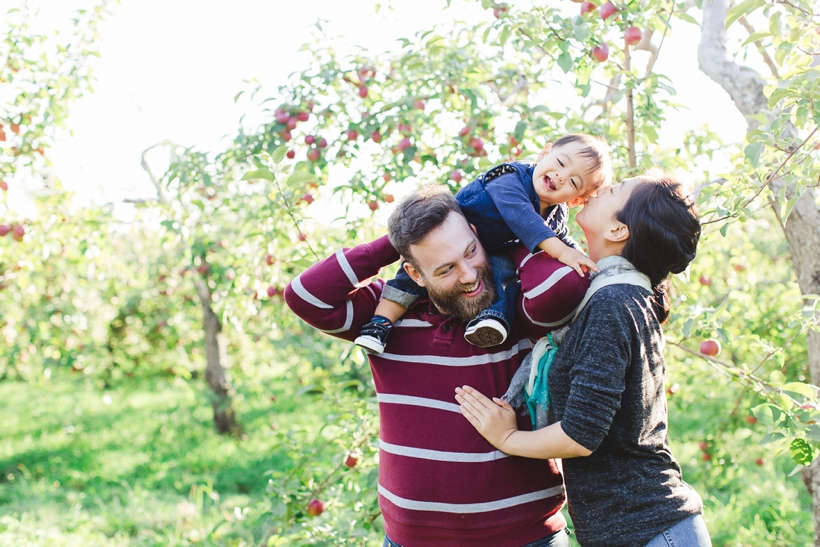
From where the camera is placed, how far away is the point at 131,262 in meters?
6.45

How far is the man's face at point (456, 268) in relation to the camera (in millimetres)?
1445

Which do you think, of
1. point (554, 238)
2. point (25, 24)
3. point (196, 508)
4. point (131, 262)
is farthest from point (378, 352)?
point (131, 262)

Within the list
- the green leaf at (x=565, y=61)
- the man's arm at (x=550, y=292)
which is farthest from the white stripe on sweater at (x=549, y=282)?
the green leaf at (x=565, y=61)

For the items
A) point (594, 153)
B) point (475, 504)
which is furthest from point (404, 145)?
point (475, 504)

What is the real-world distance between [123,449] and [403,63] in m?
4.37

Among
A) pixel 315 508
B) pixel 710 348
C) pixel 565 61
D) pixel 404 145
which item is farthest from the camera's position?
pixel 404 145

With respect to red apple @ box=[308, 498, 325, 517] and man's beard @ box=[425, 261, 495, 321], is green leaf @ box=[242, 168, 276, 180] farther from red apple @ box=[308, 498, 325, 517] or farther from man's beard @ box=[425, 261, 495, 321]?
red apple @ box=[308, 498, 325, 517]

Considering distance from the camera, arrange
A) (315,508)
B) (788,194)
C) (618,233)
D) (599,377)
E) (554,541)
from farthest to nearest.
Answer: (315,508) → (788,194) → (554,541) → (618,233) → (599,377)

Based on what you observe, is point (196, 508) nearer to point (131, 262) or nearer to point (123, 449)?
point (123, 449)

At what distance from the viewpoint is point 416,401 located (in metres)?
1.50

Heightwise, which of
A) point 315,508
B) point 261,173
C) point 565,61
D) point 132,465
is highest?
point 565,61

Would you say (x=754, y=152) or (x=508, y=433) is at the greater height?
(x=754, y=152)

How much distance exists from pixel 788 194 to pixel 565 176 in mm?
1096

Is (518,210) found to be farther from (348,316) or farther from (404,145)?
(404,145)
